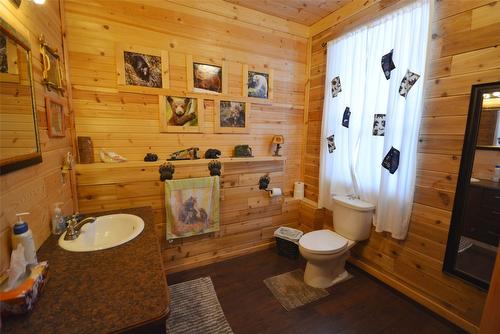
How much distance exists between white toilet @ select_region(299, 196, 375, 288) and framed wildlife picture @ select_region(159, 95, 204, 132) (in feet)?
5.10

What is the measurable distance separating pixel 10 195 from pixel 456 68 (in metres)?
2.64

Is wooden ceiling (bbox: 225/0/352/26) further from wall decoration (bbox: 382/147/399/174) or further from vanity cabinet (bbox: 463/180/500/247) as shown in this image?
vanity cabinet (bbox: 463/180/500/247)

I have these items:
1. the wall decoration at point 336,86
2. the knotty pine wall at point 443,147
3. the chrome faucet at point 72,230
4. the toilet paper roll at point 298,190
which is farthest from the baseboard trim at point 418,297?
the chrome faucet at point 72,230

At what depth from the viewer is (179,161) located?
2121mm

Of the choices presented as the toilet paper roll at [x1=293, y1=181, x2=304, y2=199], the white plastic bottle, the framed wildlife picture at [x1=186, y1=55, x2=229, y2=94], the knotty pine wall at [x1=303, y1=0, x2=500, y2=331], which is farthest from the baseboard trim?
the white plastic bottle

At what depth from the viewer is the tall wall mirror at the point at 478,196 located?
1436 mm

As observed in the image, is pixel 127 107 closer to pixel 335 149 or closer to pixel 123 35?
pixel 123 35

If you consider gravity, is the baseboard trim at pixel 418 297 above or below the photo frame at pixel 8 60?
below

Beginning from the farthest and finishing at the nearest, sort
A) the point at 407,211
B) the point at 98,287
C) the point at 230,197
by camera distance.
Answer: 1. the point at 230,197
2. the point at 407,211
3. the point at 98,287

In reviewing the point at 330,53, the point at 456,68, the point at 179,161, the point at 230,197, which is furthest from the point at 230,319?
the point at 330,53

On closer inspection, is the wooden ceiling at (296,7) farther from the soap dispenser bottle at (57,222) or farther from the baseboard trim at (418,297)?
the baseboard trim at (418,297)

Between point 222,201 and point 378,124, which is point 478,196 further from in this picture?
point 222,201

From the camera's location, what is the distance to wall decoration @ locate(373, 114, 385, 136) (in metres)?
1.98

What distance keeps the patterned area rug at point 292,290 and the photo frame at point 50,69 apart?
7.34 feet
